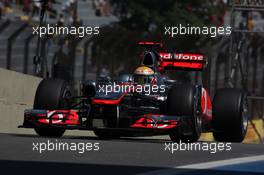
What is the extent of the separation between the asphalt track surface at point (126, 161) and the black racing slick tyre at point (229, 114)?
2.09 meters

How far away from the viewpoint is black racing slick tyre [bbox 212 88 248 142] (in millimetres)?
13750

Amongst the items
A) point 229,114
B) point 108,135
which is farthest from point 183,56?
point 108,135

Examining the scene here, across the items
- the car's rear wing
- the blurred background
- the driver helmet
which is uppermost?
the blurred background

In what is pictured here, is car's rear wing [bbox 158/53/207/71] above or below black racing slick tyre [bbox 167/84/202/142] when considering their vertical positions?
above

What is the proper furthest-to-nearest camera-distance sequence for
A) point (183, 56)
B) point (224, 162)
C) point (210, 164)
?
point (183, 56)
point (224, 162)
point (210, 164)

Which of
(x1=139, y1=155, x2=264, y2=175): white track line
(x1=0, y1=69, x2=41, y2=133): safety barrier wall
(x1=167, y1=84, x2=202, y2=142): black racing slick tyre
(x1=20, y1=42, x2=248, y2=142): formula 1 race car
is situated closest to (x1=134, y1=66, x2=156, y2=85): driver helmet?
(x1=20, y1=42, x2=248, y2=142): formula 1 race car

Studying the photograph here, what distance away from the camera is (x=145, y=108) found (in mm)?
13320

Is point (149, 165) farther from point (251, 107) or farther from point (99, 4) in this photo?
point (99, 4)

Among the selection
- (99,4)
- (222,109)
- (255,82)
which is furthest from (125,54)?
(99,4)

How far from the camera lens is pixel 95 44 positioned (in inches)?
902

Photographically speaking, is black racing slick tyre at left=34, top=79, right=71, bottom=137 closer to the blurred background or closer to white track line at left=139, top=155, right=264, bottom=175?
the blurred background

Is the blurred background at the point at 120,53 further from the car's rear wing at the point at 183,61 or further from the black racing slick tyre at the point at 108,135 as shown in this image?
the black racing slick tyre at the point at 108,135

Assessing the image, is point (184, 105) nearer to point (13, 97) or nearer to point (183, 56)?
point (183, 56)

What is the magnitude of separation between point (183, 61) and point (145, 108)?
1.69 meters
